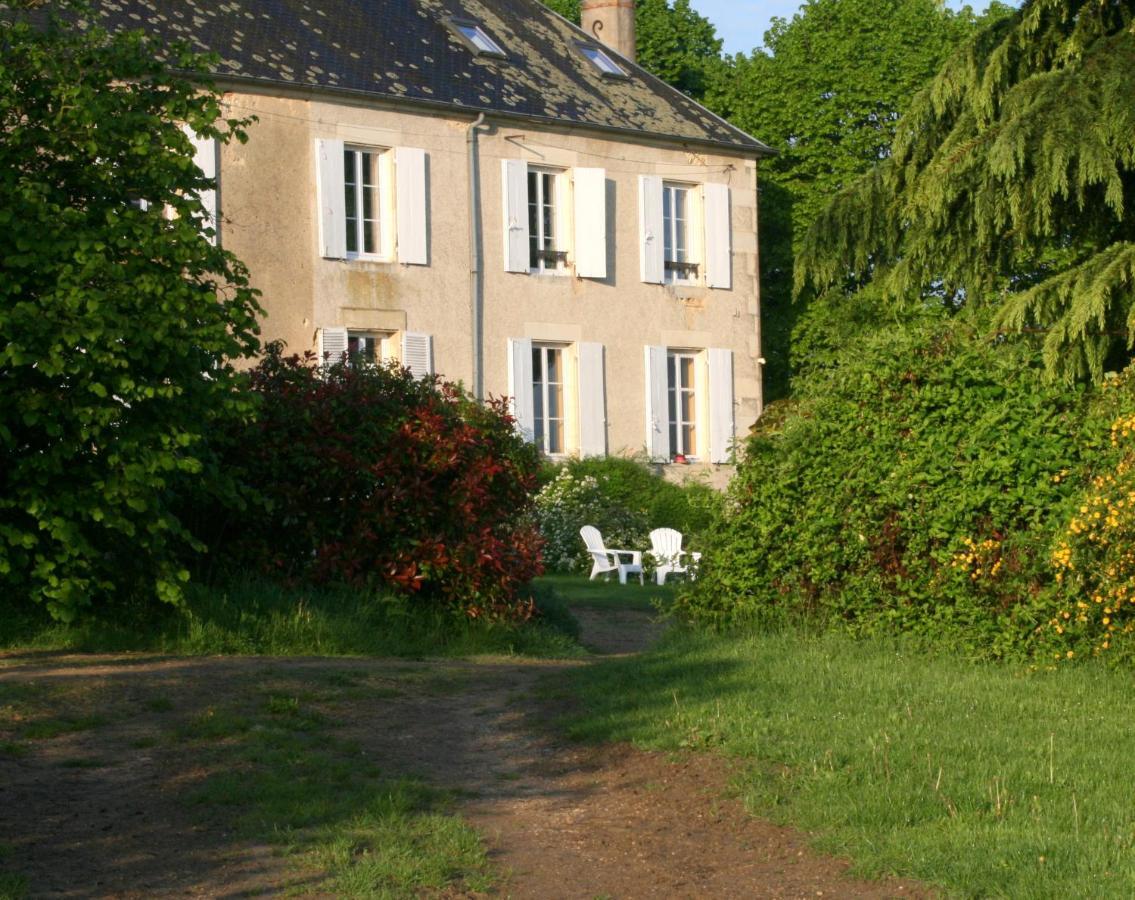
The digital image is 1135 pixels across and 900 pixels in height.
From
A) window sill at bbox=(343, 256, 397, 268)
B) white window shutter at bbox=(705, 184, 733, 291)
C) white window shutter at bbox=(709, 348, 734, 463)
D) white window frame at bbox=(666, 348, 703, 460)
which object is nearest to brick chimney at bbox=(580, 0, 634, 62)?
white window shutter at bbox=(705, 184, 733, 291)

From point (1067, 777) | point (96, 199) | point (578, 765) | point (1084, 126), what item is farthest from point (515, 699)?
point (1084, 126)

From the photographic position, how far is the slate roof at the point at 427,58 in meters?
23.6

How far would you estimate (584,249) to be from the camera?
2620cm

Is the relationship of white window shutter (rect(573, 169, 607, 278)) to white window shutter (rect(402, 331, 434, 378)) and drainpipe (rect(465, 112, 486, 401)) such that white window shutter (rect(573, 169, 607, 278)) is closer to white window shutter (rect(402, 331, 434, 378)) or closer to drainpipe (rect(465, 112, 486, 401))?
drainpipe (rect(465, 112, 486, 401))

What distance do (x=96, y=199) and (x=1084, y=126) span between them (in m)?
6.41

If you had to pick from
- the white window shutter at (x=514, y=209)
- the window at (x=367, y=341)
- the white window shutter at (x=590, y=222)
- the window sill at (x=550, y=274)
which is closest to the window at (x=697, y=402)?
the white window shutter at (x=590, y=222)

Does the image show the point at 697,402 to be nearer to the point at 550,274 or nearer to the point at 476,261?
the point at 550,274

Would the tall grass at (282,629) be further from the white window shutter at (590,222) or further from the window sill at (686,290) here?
the window sill at (686,290)

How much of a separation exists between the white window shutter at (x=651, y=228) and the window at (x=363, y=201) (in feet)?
14.9

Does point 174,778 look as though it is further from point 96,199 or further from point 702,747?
point 96,199

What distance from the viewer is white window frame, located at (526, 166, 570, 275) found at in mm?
26078

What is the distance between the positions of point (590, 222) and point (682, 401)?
3560 millimetres

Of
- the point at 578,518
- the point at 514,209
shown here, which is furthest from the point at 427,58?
the point at 578,518

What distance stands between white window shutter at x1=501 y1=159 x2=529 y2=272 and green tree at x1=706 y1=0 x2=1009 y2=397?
10594mm
